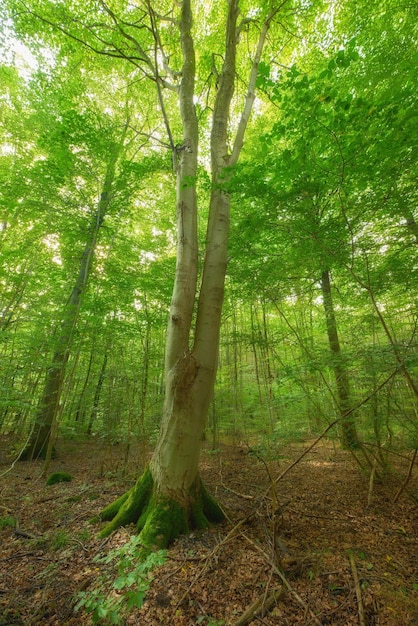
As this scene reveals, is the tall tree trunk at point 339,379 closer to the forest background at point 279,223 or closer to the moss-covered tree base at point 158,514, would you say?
the forest background at point 279,223

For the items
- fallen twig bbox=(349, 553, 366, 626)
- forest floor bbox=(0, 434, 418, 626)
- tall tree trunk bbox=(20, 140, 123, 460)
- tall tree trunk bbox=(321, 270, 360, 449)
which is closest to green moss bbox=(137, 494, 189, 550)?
forest floor bbox=(0, 434, 418, 626)

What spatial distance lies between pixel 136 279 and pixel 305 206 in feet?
12.3

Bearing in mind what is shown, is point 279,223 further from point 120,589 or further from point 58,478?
point 58,478

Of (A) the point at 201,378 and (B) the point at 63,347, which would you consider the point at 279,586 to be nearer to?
(A) the point at 201,378

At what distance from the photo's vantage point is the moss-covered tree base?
2652 millimetres

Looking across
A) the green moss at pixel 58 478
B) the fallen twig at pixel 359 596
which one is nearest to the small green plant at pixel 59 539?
the green moss at pixel 58 478

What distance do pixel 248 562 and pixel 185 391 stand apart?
165cm

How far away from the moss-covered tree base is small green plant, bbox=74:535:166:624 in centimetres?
23

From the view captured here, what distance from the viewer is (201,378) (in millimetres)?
3041

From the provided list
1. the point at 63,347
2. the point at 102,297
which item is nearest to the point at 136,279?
the point at 102,297

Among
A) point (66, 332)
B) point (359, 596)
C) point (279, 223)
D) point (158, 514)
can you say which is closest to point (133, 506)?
point (158, 514)

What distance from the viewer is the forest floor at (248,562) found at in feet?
6.19

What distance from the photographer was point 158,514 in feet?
9.10

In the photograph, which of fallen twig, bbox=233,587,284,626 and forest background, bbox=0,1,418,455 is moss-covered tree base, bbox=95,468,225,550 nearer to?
fallen twig, bbox=233,587,284,626
